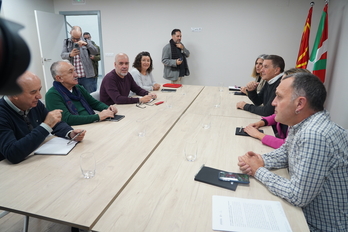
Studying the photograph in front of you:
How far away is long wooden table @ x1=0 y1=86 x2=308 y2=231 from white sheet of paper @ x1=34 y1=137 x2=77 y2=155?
49mm

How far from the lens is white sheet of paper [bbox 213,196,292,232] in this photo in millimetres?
916

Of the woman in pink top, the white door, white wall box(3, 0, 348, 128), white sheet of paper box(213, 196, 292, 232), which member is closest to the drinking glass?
white sheet of paper box(213, 196, 292, 232)

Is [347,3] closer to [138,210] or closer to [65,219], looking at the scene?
[138,210]

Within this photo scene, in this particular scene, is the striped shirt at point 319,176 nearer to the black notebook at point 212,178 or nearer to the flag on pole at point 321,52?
the black notebook at point 212,178

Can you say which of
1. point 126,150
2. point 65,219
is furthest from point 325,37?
point 65,219

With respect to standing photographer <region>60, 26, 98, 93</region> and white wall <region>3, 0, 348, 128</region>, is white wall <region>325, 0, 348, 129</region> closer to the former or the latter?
white wall <region>3, 0, 348, 128</region>

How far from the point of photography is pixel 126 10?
5441 mm

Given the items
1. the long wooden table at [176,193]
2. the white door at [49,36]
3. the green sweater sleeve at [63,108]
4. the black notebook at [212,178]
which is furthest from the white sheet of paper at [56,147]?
the white door at [49,36]

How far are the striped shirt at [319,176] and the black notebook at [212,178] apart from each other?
168mm

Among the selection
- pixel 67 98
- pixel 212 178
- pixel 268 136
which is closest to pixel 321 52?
pixel 268 136

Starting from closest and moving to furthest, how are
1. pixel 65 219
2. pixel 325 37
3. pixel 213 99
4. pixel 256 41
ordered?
pixel 65 219 < pixel 213 99 < pixel 325 37 < pixel 256 41

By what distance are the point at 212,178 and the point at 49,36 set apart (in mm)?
5550

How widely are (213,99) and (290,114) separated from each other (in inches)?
75.1

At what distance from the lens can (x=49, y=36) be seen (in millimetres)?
5270
